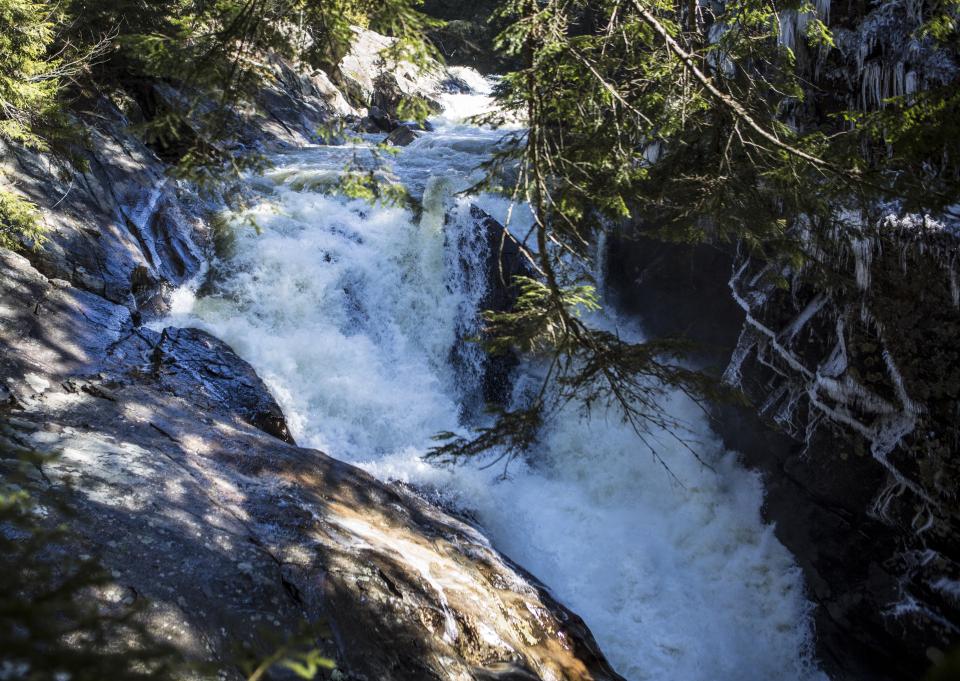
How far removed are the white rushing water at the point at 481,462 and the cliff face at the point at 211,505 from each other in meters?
1.39

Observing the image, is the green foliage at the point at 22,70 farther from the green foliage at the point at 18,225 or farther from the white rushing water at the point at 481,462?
the white rushing water at the point at 481,462

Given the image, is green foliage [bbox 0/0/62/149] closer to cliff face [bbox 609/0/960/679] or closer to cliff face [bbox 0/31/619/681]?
cliff face [bbox 0/31/619/681]

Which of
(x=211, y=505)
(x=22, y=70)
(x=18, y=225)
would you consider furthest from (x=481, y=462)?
(x=22, y=70)

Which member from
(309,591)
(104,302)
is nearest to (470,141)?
(104,302)

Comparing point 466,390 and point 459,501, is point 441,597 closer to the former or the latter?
point 459,501

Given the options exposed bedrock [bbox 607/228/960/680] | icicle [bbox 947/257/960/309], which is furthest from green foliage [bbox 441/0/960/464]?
exposed bedrock [bbox 607/228/960/680]

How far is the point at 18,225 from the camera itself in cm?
715

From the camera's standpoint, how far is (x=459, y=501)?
851 cm

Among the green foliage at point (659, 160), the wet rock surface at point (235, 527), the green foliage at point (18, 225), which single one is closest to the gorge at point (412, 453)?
the wet rock surface at point (235, 527)

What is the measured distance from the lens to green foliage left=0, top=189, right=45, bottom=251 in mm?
6633

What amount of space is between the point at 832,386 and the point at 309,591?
6220 millimetres

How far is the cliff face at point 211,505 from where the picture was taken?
363cm

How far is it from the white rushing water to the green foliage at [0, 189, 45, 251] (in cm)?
226

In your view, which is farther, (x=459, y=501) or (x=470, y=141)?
(x=470, y=141)
